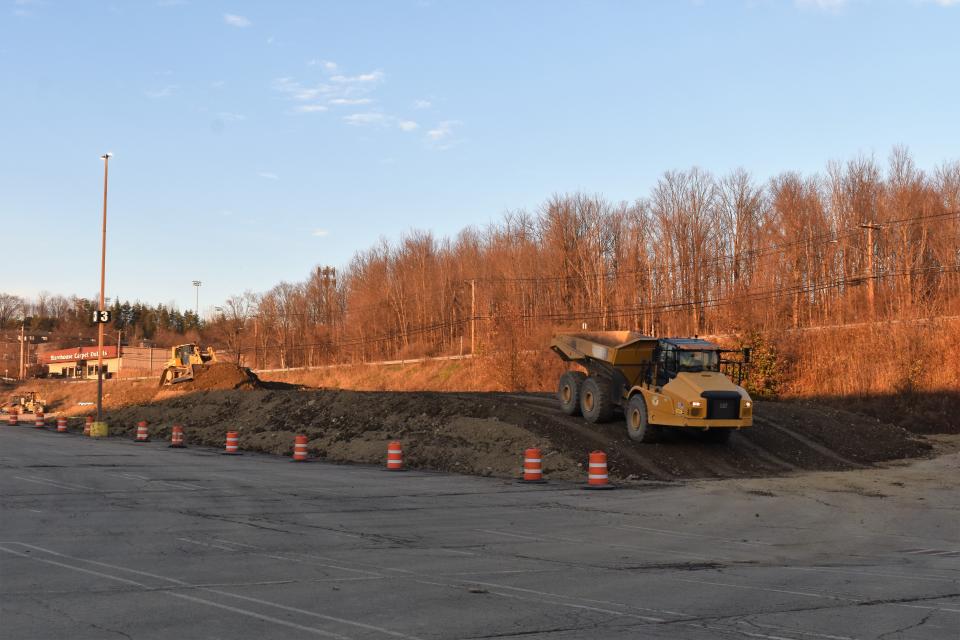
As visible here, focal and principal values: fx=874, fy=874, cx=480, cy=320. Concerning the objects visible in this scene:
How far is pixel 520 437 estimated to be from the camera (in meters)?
25.3

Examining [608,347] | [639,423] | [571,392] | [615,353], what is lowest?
[639,423]

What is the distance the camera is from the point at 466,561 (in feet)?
37.4

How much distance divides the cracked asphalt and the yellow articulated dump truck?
197 cm

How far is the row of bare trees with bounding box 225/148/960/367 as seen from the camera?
62.8 metres

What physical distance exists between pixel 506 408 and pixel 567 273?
61.5m

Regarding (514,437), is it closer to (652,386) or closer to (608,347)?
(608,347)

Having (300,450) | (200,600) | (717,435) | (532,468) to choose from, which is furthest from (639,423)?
(200,600)

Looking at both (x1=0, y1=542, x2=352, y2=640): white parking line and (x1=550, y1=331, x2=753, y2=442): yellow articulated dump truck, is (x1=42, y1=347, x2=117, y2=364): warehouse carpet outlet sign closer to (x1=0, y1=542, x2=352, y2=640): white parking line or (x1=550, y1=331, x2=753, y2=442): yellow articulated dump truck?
(x1=550, y1=331, x2=753, y2=442): yellow articulated dump truck

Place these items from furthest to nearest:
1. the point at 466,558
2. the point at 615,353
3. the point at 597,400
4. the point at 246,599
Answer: the point at 597,400, the point at 615,353, the point at 466,558, the point at 246,599

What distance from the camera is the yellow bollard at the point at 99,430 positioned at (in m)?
39.7

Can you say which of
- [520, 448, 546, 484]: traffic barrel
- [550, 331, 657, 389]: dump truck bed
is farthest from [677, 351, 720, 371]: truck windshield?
[520, 448, 546, 484]: traffic barrel

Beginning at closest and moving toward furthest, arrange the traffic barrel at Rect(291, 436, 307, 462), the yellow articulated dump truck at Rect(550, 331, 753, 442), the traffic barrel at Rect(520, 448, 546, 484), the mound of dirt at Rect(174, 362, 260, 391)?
the traffic barrel at Rect(520, 448, 546, 484) < the yellow articulated dump truck at Rect(550, 331, 753, 442) < the traffic barrel at Rect(291, 436, 307, 462) < the mound of dirt at Rect(174, 362, 260, 391)

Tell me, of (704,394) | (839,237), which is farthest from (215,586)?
(839,237)

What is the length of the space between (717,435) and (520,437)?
18.7 ft
